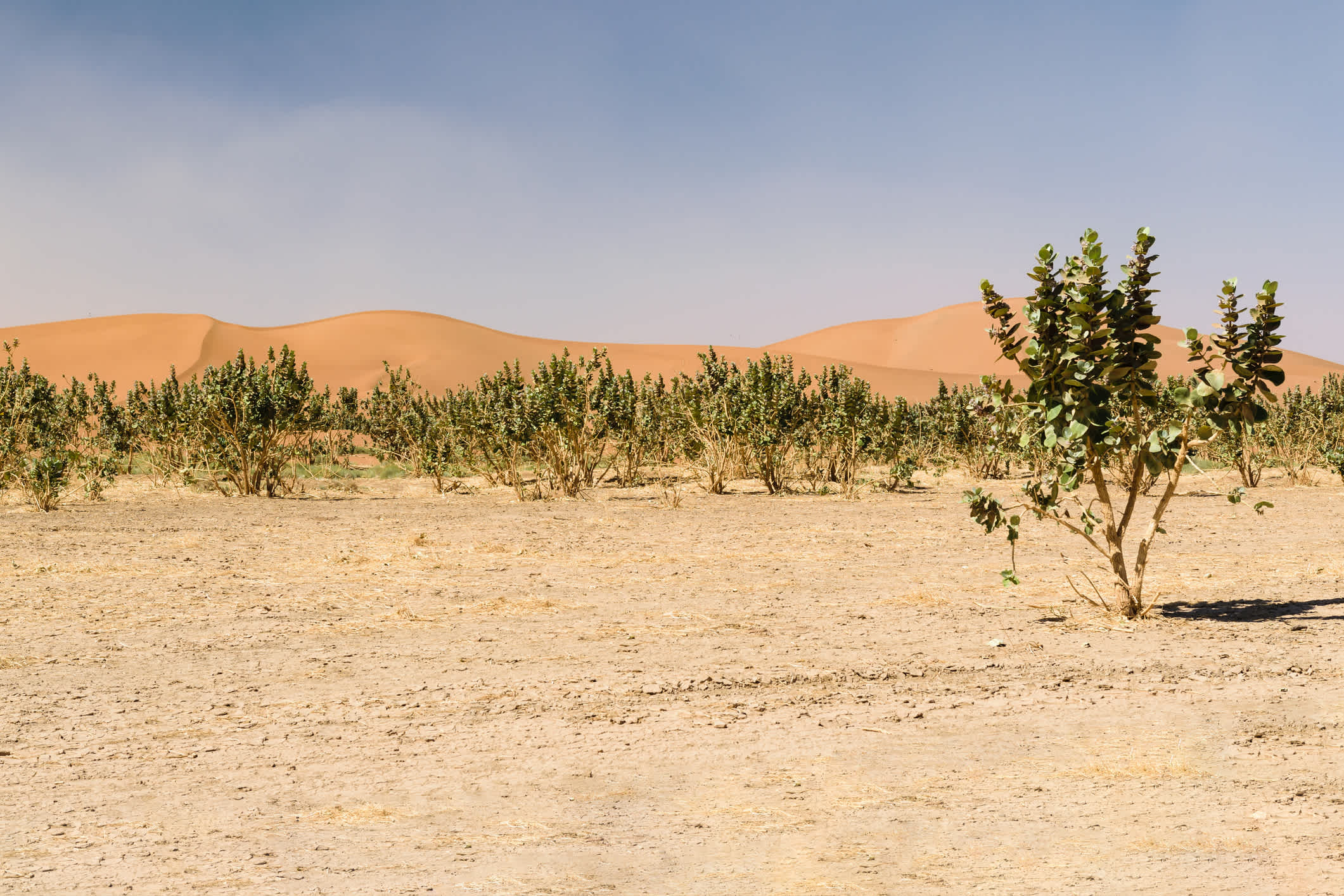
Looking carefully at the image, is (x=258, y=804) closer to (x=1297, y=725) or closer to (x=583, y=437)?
(x=1297, y=725)

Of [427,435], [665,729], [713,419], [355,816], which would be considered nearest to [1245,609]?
[665,729]

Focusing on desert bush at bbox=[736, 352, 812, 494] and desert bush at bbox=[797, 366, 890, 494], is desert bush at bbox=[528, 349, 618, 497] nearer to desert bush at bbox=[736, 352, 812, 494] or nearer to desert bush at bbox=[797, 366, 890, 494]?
desert bush at bbox=[736, 352, 812, 494]

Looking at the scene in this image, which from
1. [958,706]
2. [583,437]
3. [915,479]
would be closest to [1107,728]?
[958,706]

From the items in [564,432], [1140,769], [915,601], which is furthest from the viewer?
[564,432]

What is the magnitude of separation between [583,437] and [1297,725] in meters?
15.1

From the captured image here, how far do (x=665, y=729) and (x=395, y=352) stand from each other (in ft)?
284

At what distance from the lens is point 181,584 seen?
9453mm

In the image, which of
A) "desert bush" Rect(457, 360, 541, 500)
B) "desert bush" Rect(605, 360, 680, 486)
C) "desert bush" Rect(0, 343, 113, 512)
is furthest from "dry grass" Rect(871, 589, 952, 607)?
"desert bush" Rect(0, 343, 113, 512)

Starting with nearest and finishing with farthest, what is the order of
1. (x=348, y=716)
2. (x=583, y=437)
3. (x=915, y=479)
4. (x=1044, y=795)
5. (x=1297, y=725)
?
(x=1044, y=795) → (x=1297, y=725) → (x=348, y=716) → (x=583, y=437) → (x=915, y=479)

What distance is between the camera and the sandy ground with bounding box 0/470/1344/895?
360 cm

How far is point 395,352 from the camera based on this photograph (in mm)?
87938

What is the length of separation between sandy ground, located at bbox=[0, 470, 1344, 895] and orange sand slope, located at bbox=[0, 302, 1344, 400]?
6810 cm

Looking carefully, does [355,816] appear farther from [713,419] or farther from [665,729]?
[713,419]

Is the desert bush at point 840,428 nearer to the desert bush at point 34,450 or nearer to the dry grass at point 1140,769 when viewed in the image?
the desert bush at point 34,450
